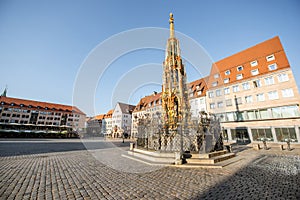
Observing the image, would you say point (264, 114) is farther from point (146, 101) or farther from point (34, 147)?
point (146, 101)

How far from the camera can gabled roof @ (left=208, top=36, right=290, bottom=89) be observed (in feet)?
65.4

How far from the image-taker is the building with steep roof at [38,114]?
44.2 metres

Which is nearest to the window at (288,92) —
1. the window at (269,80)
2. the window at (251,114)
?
the window at (269,80)

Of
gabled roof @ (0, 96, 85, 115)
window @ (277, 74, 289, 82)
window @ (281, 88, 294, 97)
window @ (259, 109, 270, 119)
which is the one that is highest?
gabled roof @ (0, 96, 85, 115)

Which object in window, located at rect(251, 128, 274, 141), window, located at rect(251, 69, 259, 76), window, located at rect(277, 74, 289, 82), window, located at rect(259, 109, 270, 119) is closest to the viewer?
window, located at rect(277, 74, 289, 82)

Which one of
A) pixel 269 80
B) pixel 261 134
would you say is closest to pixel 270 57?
pixel 269 80

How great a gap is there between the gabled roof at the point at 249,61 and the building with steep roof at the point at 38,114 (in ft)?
145

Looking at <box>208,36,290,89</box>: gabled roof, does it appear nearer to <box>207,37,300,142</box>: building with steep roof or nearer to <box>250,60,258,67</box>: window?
<box>207,37,300,142</box>: building with steep roof

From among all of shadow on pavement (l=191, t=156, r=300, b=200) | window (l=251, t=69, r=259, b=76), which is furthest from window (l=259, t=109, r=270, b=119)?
shadow on pavement (l=191, t=156, r=300, b=200)

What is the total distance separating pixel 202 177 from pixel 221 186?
35.8 inches

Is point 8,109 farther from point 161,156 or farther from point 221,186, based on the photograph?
point 221,186

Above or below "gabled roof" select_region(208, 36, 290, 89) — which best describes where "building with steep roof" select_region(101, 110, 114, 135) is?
below

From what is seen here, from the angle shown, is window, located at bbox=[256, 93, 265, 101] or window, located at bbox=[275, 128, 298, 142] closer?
window, located at bbox=[275, 128, 298, 142]

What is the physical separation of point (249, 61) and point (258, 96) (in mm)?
6895
